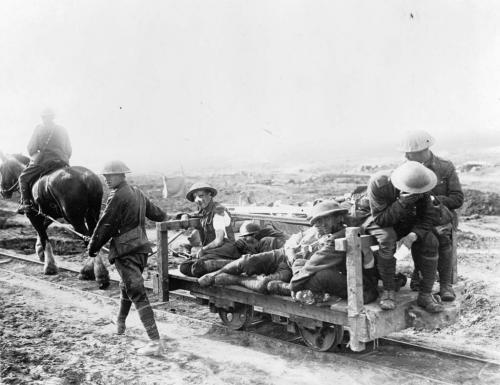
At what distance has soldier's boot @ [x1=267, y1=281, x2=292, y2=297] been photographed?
6.03m

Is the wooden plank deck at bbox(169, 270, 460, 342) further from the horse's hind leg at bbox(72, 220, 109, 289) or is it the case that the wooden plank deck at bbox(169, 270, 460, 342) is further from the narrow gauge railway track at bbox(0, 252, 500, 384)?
the horse's hind leg at bbox(72, 220, 109, 289)

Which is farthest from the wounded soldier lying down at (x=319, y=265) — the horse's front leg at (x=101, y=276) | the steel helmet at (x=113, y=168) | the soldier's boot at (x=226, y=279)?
the horse's front leg at (x=101, y=276)

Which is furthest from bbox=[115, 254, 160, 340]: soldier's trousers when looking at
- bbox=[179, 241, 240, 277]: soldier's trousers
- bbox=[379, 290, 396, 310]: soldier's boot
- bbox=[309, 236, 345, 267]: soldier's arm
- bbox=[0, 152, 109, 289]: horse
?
bbox=[0, 152, 109, 289]: horse

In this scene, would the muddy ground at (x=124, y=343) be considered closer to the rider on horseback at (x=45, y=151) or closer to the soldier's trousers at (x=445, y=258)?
the soldier's trousers at (x=445, y=258)

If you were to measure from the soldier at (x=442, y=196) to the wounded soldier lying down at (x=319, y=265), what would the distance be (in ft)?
2.36

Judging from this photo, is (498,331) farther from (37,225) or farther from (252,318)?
(37,225)

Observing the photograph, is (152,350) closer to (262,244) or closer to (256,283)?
(256,283)

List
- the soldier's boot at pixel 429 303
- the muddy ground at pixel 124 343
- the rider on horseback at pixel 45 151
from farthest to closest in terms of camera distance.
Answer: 1. the rider on horseback at pixel 45 151
2. the muddy ground at pixel 124 343
3. the soldier's boot at pixel 429 303

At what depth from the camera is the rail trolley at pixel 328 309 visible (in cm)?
540

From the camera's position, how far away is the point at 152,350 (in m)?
6.35

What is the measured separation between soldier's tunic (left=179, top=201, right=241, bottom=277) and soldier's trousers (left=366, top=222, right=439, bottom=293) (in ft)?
6.61

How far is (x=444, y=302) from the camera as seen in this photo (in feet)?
19.4

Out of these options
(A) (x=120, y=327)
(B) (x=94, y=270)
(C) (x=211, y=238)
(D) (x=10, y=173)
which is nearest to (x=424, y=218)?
(C) (x=211, y=238)

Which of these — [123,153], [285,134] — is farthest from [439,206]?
[123,153]
